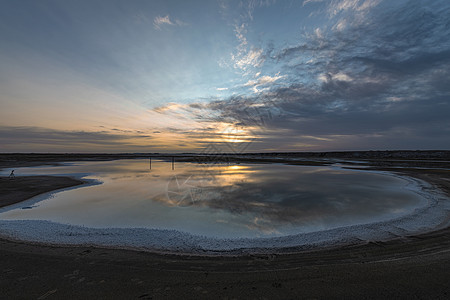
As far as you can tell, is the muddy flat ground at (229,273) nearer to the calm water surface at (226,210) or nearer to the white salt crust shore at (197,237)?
the white salt crust shore at (197,237)

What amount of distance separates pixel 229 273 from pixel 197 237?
2906 mm

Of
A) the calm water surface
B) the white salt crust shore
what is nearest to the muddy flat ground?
the white salt crust shore

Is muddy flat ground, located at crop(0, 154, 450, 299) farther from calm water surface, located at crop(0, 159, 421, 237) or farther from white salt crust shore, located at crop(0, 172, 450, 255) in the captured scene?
calm water surface, located at crop(0, 159, 421, 237)

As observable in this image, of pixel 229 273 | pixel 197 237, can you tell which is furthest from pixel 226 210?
pixel 229 273

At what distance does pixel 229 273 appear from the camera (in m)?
4.95

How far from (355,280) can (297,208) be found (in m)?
7.17

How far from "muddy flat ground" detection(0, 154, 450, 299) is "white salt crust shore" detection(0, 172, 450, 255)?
48cm

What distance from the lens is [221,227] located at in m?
8.70

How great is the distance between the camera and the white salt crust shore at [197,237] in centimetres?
660

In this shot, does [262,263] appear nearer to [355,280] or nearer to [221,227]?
[355,280]

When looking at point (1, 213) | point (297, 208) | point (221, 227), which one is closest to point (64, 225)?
point (1, 213)

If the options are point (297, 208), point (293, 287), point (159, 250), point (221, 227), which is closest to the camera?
point (293, 287)

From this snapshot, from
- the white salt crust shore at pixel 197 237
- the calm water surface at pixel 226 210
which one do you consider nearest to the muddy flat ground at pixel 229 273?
the white salt crust shore at pixel 197 237

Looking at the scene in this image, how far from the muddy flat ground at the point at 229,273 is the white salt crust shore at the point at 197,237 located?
0.48 m
